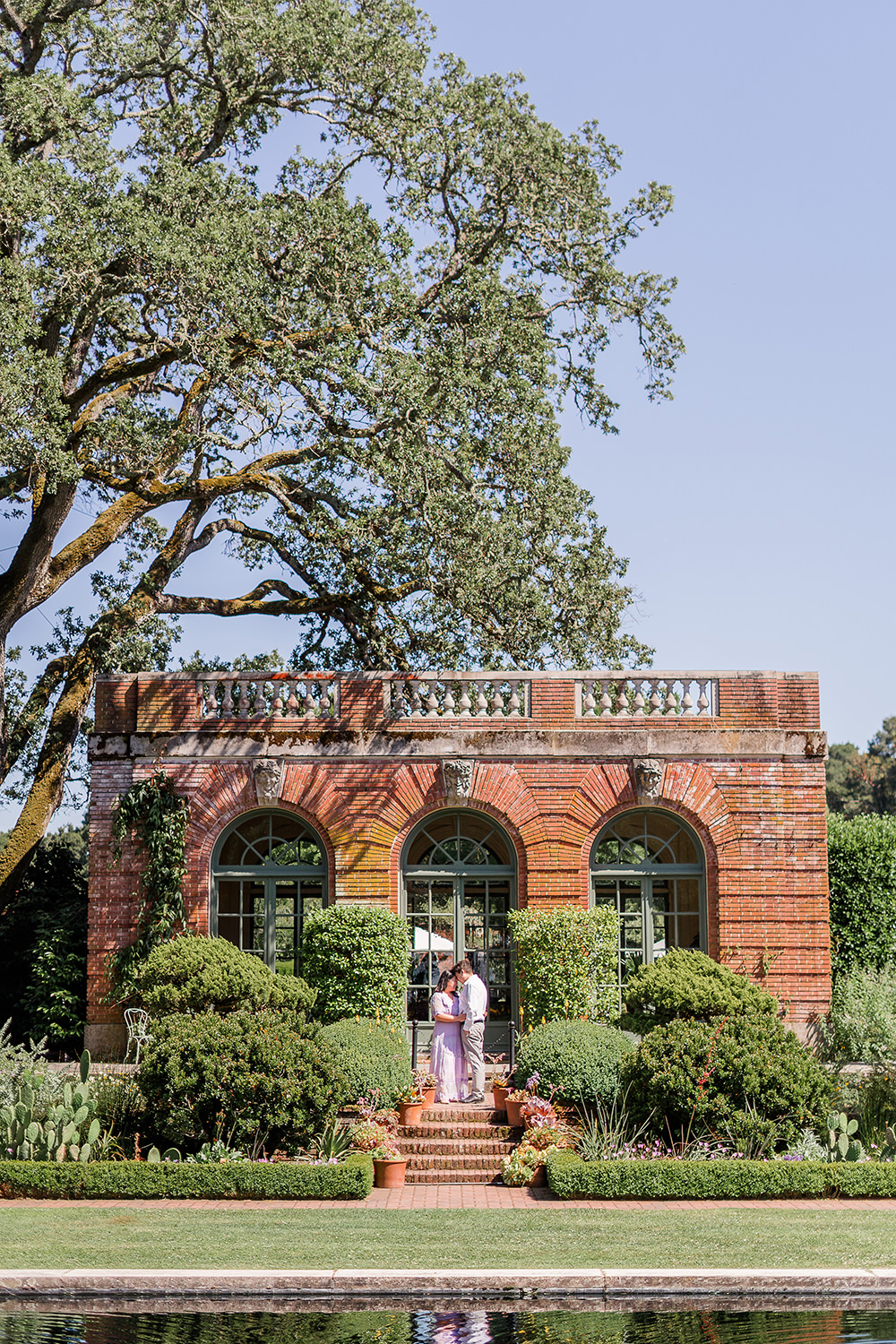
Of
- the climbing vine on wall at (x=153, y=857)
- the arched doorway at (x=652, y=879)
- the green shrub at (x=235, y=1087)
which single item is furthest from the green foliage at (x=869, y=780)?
the green shrub at (x=235, y=1087)

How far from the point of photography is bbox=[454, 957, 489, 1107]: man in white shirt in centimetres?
1563

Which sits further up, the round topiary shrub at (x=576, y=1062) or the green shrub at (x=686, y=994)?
the green shrub at (x=686, y=994)

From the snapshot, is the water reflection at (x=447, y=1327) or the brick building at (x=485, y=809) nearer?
the water reflection at (x=447, y=1327)

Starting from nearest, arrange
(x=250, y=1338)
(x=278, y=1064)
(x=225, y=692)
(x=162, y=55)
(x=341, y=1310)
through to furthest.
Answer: (x=250, y=1338) < (x=341, y=1310) < (x=278, y=1064) < (x=225, y=692) < (x=162, y=55)

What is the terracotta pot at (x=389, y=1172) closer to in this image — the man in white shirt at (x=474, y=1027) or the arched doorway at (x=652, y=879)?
the man in white shirt at (x=474, y=1027)

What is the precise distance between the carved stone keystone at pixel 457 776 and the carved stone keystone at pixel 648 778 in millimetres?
2153

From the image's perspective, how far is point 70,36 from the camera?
21.1m

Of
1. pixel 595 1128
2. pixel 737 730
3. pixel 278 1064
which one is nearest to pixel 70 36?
pixel 737 730

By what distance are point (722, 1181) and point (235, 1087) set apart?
4635 millimetres

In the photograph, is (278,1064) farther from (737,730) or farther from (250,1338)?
(737,730)

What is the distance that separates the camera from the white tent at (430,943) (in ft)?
59.4

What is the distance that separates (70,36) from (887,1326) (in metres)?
20.5

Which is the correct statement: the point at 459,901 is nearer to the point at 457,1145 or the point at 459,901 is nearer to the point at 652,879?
the point at 652,879

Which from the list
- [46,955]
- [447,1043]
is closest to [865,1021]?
[447,1043]
